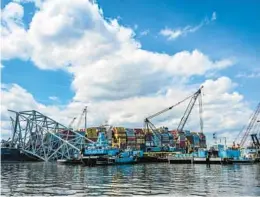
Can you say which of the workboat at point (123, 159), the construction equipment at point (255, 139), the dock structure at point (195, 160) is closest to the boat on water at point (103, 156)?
the workboat at point (123, 159)

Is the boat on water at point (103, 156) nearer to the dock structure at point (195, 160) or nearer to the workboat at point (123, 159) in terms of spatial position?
the workboat at point (123, 159)

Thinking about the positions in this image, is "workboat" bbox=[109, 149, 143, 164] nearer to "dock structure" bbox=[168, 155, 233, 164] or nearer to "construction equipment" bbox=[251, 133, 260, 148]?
"dock structure" bbox=[168, 155, 233, 164]

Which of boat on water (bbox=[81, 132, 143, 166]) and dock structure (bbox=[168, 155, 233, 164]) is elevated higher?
boat on water (bbox=[81, 132, 143, 166])

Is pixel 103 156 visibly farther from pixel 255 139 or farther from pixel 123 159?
pixel 255 139

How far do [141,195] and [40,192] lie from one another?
12815 millimetres

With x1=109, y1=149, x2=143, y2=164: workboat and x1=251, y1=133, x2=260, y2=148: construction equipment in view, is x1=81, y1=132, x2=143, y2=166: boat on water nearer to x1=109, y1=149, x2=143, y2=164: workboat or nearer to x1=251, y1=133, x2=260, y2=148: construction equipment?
x1=109, y1=149, x2=143, y2=164: workboat

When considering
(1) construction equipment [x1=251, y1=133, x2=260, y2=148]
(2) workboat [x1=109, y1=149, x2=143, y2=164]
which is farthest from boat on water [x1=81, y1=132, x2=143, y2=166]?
(1) construction equipment [x1=251, y1=133, x2=260, y2=148]

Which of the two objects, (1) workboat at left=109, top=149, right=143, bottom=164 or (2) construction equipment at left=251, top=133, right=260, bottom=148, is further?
(2) construction equipment at left=251, top=133, right=260, bottom=148

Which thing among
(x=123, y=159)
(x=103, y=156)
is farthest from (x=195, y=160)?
(x=103, y=156)

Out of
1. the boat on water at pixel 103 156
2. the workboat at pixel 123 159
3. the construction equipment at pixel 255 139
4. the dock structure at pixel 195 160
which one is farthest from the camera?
the construction equipment at pixel 255 139

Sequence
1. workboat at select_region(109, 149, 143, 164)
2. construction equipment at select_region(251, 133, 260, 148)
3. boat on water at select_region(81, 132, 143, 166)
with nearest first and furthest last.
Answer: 1. boat on water at select_region(81, 132, 143, 166)
2. workboat at select_region(109, 149, 143, 164)
3. construction equipment at select_region(251, 133, 260, 148)

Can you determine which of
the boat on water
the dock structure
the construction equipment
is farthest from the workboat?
the construction equipment

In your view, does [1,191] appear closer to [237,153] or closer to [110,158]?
[110,158]

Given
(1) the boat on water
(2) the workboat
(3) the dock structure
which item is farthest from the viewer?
(3) the dock structure
